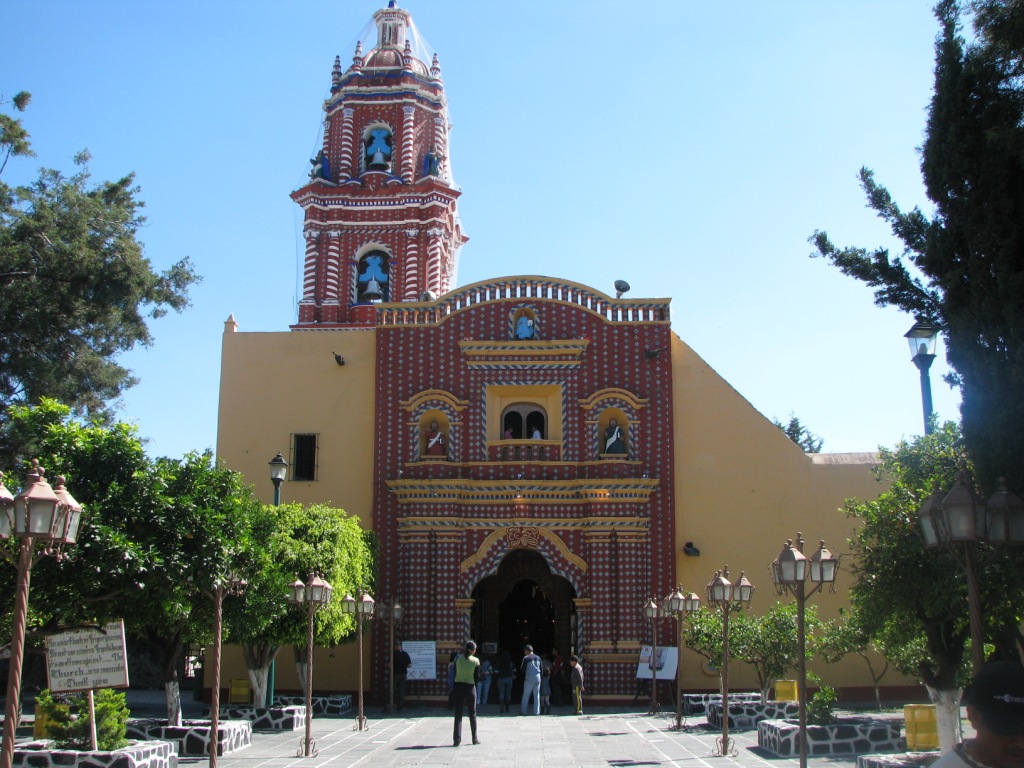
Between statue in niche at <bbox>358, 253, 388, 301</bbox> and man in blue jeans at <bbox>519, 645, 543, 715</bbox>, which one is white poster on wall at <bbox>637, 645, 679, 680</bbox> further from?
statue in niche at <bbox>358, 253, 388, 301</bbox>

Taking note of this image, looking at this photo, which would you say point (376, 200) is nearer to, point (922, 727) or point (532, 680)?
→ point (532, 680)

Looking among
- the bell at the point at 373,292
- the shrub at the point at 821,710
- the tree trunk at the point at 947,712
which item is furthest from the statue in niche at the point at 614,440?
the tree trunk at the point at 947,712

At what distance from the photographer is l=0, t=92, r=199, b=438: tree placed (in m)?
24.2

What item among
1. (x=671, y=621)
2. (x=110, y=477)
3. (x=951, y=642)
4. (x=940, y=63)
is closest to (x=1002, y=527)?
(x=940, y=63)

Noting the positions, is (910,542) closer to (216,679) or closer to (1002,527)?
(1002,527)

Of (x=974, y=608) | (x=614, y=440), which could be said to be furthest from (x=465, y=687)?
(x=614, y=440)

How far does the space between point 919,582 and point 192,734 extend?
9.86m

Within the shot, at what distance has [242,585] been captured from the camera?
1529 cm

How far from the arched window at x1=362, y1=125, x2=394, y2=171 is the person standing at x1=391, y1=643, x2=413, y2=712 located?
16625 millimetres

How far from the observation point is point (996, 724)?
3.85 metres

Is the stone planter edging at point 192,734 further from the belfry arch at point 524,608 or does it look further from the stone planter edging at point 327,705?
the belfry arch at point 524,608

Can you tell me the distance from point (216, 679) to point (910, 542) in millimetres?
8465

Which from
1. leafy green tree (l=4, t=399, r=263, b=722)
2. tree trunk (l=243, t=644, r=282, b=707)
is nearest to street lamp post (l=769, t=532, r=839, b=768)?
leafy green tree (l=4, t=399, r=263, b=722)

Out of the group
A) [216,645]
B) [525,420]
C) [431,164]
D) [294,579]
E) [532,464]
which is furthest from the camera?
[431,164]
